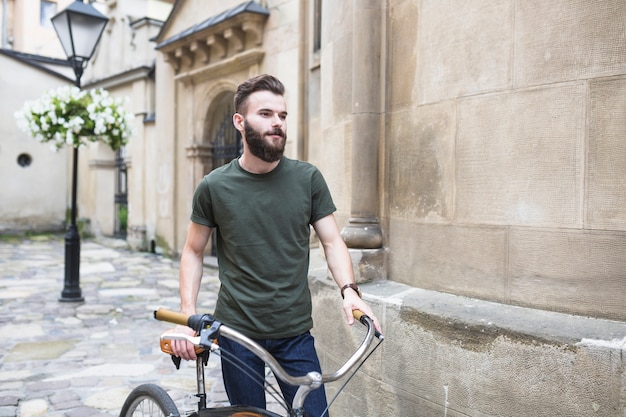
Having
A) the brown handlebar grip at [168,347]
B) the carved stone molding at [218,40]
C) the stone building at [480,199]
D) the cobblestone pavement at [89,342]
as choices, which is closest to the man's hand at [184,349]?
the brown handlebar grip at [168,347]

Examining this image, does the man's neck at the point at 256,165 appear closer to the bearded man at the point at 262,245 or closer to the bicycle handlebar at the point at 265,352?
the bearded man at the point at 262,245

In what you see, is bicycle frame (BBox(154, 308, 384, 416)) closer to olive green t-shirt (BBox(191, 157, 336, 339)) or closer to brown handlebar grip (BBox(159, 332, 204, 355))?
brown handlebar grip (BBox(159, 332, 204, 355))

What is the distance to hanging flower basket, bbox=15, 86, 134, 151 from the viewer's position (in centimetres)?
714

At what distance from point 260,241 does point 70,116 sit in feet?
19.7

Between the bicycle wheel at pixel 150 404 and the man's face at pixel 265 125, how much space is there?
3.02 ft

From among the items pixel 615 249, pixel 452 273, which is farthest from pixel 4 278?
pixel 615 249

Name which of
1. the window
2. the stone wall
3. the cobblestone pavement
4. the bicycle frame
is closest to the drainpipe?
the window

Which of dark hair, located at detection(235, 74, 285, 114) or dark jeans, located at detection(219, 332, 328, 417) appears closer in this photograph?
dark hair, located at detection(235, 74, 285, 114)

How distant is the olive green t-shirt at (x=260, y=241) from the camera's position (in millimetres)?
2023

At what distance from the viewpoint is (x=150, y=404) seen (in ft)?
7.19

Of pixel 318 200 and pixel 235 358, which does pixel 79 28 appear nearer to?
pixel 318 200

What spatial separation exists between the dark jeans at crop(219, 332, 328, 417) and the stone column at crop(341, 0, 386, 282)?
1254 mm

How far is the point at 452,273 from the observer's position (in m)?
2.89

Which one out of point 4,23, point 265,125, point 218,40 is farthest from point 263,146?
point 4,23
